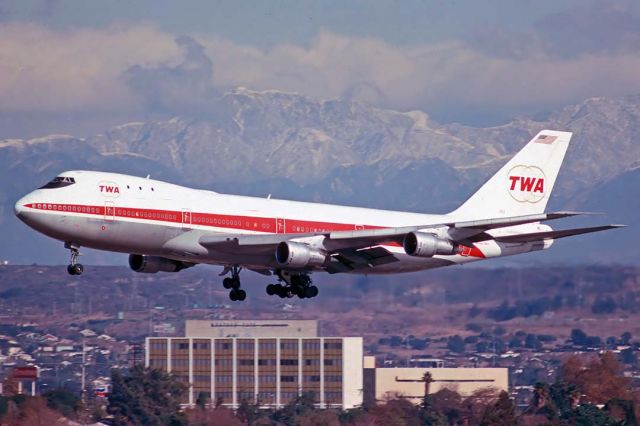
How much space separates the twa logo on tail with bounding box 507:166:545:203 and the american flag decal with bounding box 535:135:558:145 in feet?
4.25

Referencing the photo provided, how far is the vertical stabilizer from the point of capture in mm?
66875

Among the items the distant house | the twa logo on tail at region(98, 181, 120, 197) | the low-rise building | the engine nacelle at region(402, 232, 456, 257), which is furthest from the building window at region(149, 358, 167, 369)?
the twa logo on tail at region(98, 181, 120, 197)

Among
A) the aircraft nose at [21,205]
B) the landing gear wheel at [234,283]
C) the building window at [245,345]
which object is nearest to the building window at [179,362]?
the building window at [245,345]

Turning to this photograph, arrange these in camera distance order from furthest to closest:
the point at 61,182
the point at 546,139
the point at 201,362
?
the point at 201,362, the point at 546,139, the point at 61,182

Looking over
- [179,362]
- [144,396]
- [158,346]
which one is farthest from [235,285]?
A: [158,346]

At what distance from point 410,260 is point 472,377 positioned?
189ft

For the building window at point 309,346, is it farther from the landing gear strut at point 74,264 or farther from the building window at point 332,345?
the landing gear strut at point 74,264

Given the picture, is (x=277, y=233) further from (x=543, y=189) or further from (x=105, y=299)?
(x=105, y=299)

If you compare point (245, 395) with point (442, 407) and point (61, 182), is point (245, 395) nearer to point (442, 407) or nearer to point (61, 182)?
point (442, 407)

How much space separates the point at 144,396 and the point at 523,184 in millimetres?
50552

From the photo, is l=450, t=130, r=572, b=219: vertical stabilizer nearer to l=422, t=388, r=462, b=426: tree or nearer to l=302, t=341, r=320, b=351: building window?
l=422, t=388, r=462, b=426: tree

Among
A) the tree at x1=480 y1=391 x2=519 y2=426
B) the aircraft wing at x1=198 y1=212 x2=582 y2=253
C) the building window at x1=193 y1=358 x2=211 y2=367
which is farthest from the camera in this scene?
the building window at x1=193 y1=358 x2=211 y2=367

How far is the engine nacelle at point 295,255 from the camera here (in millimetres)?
56250

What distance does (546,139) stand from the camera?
68188 millimetres
